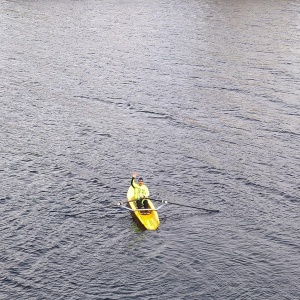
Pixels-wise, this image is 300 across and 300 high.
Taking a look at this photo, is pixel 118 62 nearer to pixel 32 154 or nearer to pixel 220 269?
pixel 32 154

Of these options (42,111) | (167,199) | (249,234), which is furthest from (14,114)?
(249,234)

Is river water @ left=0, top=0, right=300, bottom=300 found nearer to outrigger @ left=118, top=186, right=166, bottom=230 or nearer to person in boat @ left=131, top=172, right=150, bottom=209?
outrigger @ left=118, top=186, right=166, bottom=230

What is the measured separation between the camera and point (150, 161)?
61.2 m

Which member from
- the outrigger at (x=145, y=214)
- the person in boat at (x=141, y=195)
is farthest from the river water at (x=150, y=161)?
the person in boat at (x=141, y=195)

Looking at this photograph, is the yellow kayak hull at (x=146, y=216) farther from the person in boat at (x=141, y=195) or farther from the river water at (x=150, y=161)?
the river water at (x=150, y=161)

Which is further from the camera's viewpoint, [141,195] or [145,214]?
[141,195]

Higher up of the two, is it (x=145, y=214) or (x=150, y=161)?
(x=150, y=161)

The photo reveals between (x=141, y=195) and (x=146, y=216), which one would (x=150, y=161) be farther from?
(x=146, y=216)

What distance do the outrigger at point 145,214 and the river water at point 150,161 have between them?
80 centimetres

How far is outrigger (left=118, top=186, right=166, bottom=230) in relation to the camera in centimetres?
4766

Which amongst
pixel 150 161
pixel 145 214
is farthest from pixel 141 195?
pixel 150 161

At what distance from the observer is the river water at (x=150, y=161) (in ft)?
138

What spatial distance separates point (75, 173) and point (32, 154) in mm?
6810

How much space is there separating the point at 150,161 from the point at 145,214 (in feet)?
42.7
